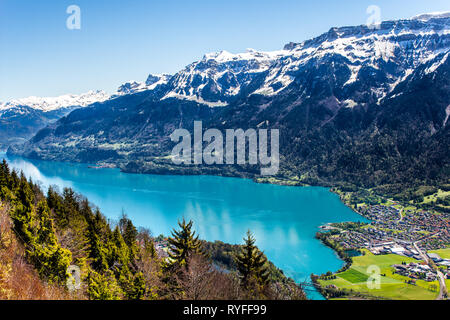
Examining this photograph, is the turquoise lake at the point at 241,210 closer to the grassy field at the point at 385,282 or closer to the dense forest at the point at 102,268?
the grassy field at the point at 385,282

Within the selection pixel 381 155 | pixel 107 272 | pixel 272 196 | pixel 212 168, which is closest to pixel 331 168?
pixel 381 155

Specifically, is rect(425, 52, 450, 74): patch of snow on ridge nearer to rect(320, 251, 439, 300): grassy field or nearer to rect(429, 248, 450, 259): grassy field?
rect(429, 248, 450, 259): grassy field

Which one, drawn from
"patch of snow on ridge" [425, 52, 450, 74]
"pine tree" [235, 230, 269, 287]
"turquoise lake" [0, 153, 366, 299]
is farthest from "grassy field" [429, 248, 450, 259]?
"patch of snow on ridge" [425, 52, 450, 74]

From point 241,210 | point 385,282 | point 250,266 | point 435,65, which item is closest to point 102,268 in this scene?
point 250,266

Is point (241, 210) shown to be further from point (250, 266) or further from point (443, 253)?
point (250, 266)

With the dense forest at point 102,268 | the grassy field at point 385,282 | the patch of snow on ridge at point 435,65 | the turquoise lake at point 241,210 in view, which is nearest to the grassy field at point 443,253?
the grassy field at point 385,282
